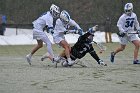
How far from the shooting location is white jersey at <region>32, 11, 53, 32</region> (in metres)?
18.4

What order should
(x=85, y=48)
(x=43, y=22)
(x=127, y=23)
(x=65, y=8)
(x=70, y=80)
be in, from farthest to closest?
(x=65, y=8)
(x=127, y=23)
(x=43, y=22)
(x=85, y=48)
(x=70, y=80)

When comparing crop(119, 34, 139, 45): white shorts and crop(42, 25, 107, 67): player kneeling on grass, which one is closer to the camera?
crop(42, 25, 107, 67): player kneeling on grass

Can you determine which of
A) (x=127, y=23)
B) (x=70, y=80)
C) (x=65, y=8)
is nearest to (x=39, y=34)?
(x=127, y=23)

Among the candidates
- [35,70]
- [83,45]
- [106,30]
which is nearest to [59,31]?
[83,45]

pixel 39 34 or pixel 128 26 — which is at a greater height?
pixel 128 26

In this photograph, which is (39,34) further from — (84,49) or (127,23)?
(127,23)

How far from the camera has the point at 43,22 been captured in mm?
18750

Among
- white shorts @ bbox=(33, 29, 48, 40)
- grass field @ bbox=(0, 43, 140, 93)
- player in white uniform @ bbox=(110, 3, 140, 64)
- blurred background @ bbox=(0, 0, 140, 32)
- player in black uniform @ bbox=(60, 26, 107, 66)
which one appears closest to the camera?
grass field @ bbox=(0, 43, 140, 93)

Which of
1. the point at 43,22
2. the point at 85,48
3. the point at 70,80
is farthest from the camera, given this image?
the point at 43,22

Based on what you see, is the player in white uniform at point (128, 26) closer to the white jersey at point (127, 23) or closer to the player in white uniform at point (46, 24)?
the white jersey at point (127, 23)

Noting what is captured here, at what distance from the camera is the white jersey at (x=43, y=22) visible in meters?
18.4

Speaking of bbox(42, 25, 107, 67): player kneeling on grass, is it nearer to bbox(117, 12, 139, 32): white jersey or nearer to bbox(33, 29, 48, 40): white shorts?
bbox(33, 29, 48, 40): white shorts

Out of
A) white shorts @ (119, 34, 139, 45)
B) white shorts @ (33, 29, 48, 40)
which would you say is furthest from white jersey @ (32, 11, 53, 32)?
white shorts @ (119, 34, 139, 45)

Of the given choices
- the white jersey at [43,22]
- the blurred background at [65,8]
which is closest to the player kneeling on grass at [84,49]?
the white jersey at [43,22]
